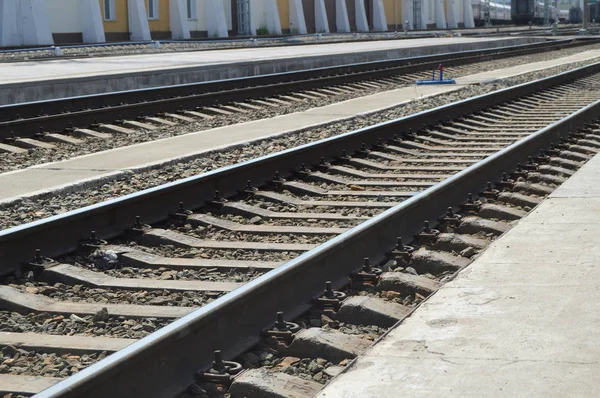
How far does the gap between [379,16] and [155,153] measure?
64895 millimetres

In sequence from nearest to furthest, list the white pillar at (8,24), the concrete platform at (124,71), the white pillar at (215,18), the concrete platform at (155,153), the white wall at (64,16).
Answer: the concrete platform at (155,153)
the concrete platform at (124,71)
the white pillar at (8,24)
the white wall at (64,16)
the white pillar at (215,18)

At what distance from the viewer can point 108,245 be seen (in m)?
7.26

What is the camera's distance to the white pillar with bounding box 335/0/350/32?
228 feet

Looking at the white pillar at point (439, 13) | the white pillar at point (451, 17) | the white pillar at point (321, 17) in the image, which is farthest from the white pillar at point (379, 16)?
the white pillar at point (451, 17)

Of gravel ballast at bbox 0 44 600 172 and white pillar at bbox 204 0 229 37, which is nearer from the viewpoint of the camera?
gravel ballast at bbox 0 44 600 172

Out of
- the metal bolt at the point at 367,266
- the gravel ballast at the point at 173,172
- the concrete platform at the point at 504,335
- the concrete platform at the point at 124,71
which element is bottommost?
the concrete platform at the point at 504,335

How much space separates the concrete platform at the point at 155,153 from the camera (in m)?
10.6

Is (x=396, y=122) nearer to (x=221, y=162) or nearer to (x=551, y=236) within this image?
(x=221, y=162)

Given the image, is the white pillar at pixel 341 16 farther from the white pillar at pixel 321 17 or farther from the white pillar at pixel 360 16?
the white pillar at pixel 321 17

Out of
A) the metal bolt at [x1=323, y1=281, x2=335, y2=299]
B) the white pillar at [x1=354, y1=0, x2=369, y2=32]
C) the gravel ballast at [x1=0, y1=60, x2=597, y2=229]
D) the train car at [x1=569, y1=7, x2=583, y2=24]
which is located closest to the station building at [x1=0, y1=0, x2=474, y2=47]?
the white pillar at [x1=354, y1=0, x2=369, y2=32]

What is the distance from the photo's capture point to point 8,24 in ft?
140

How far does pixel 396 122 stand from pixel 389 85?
1141 centimetres

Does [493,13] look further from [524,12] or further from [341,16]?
[341,16]

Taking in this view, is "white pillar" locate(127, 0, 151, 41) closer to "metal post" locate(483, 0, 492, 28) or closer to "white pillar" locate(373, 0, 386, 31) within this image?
"white pillar" locate(373, 0, 386, 31)
